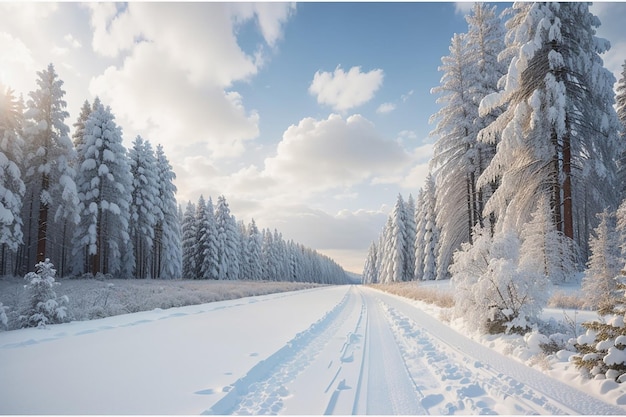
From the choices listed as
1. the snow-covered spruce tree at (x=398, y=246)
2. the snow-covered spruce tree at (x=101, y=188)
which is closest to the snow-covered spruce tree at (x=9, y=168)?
the snow-covered spruce tree at (x=101, y=188)

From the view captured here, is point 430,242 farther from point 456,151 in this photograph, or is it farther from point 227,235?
point 227,235

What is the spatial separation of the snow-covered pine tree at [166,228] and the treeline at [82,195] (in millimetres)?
108

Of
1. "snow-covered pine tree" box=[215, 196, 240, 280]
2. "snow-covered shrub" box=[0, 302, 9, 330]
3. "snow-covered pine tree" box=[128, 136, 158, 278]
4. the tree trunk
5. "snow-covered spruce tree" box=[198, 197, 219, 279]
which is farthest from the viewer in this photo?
"snow-covered pine tree" box=[215, 196, 240, 280]

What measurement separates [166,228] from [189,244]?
10290 mm

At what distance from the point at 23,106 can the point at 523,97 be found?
3233cm

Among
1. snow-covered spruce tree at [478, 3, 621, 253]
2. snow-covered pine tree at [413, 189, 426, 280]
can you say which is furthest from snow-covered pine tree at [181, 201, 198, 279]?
snow-covered spruce tree at [478, 3, 621, 253]

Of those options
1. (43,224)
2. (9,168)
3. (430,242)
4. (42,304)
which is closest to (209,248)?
(43,224)

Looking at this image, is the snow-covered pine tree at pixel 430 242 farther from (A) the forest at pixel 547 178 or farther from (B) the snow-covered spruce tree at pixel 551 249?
(B) the snow-covered spruce tree at pixel 551 249

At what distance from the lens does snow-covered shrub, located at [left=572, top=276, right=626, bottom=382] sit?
12.3 ft

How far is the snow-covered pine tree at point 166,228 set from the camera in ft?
115

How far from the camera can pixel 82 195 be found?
25156 millimetres

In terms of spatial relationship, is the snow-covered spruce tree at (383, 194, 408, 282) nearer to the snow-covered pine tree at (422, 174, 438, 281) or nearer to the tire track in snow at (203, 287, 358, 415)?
the snow-covered pine tree at (422, 174, 438, 281)

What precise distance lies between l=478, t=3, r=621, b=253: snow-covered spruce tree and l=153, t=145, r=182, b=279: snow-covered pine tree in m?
32.5

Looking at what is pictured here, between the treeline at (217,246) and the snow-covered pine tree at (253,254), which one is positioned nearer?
the treeline at (217,246)
